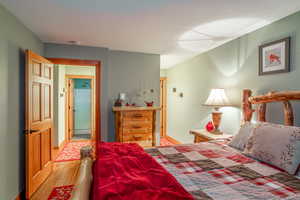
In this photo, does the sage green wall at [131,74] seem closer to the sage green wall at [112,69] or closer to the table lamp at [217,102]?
the sage green wall at [112,69]

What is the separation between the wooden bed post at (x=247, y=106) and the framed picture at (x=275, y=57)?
11.8 inches

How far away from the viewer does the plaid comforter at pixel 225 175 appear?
107 centimetres

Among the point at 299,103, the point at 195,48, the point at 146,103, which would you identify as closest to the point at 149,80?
the point at 146,103

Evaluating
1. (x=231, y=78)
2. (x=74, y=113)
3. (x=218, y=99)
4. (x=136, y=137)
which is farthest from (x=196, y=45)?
(x=74, y=113)

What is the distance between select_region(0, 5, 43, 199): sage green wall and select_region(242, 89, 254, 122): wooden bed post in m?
3.05

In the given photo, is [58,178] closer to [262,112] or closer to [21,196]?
[21,196]

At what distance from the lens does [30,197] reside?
7.43 feet

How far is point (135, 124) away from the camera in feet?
11.0

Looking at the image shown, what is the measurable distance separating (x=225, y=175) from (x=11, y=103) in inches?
96.9

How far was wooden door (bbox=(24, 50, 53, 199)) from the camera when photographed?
7.21 feet

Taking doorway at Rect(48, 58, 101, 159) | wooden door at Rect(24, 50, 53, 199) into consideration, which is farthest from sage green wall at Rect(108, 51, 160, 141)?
wooden door at Rect(24, 50, 53, 199)

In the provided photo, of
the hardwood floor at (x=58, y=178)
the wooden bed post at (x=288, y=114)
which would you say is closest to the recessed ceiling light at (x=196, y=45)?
the wooden bed post at (x=288, y=114)

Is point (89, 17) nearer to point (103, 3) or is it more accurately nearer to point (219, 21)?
point (103, 3)

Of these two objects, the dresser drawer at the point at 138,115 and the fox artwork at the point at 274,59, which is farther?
the dresser drawer at the point at 138,115
